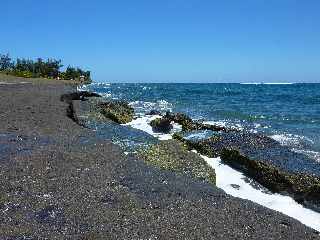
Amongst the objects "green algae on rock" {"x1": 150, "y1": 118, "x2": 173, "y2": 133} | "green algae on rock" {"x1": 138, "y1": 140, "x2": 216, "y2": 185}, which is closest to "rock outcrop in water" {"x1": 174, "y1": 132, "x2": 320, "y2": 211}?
"green algae on rock" {"x1": 138, "y1": 140, "x2": 216, "y2": 185}

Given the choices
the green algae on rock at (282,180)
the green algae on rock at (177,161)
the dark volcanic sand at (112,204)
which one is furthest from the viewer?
the green algae on rock at (177,161)

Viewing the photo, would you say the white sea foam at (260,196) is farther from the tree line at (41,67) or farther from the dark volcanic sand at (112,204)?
the tree line at (41,67)

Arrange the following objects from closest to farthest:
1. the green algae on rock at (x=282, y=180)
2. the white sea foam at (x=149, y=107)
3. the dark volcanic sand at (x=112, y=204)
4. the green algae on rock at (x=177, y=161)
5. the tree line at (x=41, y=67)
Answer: the dark volcanic sand at (x=112, y=204) → the green algae on rock at (x=282, y=180) → the green algae on rock at (x=177, y=161) → the white sea foam at (x=149, y=107) → the tree line at (x=41, y=67)

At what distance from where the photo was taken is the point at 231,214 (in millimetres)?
6758

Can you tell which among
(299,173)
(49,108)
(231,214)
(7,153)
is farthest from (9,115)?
(231,214)

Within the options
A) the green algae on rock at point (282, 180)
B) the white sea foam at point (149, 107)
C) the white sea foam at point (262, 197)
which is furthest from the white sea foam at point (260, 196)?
the white sea foam at point (149, 107)

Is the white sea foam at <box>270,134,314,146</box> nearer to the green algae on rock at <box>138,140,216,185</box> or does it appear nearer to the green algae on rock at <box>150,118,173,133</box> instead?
the green algae on rock at <box>150,118,173,133</box>

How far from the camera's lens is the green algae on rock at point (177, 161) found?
970 cm

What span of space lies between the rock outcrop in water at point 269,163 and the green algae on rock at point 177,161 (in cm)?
140

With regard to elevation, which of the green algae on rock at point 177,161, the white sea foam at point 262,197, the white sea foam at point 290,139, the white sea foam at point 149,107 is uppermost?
the green algae on rock at point 177,161

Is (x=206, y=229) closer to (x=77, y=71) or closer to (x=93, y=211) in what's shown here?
(x=93, y=211)

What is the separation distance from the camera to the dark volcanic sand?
5906mm

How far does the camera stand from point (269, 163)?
1180 centimetres

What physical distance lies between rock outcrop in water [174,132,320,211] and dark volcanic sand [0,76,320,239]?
97.7 inches
